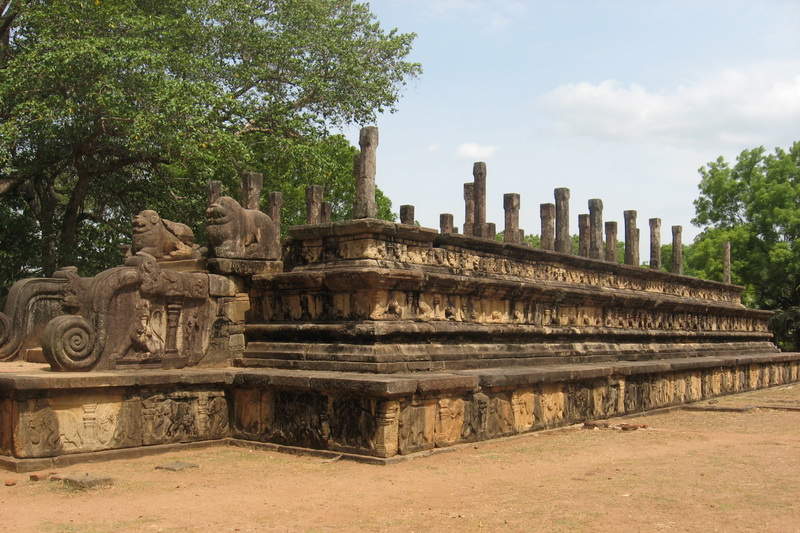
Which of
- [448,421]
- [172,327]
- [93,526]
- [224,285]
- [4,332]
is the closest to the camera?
[93,526]

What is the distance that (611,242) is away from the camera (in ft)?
56.5

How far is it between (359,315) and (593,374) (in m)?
3.50

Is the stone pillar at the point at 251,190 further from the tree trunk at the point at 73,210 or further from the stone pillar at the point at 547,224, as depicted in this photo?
the tree trunk at the point at 73,210

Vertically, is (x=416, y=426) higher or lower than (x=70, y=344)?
lower

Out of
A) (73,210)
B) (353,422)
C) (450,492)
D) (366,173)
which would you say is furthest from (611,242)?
(450,492)

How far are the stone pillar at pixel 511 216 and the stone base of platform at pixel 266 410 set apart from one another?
14.4ft

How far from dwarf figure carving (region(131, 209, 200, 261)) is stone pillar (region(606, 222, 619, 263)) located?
9.35 m

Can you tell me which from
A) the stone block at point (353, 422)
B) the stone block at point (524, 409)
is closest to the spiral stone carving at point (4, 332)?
the stone block at point (353, 422)

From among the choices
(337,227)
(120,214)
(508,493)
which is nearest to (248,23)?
(120,214)

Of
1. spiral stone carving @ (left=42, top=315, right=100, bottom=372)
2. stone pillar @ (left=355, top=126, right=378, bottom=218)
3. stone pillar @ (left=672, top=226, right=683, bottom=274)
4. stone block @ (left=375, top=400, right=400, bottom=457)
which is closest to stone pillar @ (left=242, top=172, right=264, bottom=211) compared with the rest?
stone pillar @ (left=355, top=126, right=378, bottom=218)

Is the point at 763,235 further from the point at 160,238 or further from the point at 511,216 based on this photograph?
the point at 160,238

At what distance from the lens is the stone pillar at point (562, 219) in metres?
14.6

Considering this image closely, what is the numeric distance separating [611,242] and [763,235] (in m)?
18.2

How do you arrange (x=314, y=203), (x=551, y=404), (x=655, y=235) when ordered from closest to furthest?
(x=551, y=404) → (x=314, y=203) → (x=655, y=235)
